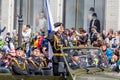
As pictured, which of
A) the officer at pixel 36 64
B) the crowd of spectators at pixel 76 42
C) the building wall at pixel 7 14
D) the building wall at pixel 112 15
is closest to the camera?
the officer at pixel 36 64

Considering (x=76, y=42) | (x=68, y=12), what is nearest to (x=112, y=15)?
(x=68, y=12)

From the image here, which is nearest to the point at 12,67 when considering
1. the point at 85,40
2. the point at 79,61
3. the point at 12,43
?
the point at 79,61

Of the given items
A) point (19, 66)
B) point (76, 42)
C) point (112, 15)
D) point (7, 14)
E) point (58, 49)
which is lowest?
point (19, 66)

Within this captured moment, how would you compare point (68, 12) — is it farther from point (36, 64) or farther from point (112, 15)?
point (36, 64)

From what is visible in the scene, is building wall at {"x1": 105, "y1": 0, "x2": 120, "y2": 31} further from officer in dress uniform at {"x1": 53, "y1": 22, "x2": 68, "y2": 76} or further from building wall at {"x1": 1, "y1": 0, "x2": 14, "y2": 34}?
officer in dress uniform at {"x1": 53, "y1": 22, "x2": 68, "y2": 76}

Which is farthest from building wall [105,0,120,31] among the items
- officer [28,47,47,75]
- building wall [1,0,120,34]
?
officer [28,47,47,75]

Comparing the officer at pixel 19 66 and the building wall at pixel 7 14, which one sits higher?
the building wall at pixel 7 14

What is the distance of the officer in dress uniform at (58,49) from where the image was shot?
8.95 meters

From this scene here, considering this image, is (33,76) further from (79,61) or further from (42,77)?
(79,61)

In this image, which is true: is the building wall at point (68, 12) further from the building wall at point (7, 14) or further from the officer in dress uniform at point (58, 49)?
the officer in dress uniform at point (58, 49)

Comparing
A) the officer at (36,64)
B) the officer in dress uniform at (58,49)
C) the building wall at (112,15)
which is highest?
the building wall at (112,15)

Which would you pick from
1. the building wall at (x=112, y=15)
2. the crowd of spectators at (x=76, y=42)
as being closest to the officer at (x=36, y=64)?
the crowd of spectators at (x=76, y=42)

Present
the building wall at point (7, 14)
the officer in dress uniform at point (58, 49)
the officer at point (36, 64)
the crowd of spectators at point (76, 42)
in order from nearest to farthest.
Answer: the officer in dress uniform at point (58, 49), the officer at point (36, 64), the crowd of spectators at point (76, 42), the building wall at point (7, 14)

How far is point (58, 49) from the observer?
980 cm
